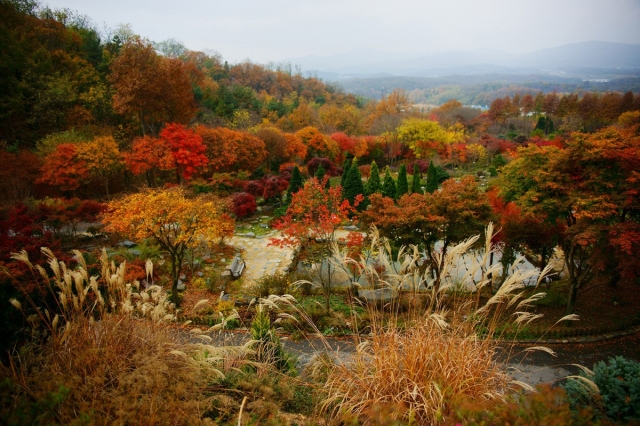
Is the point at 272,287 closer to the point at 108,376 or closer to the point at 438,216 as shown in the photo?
the point at 438,216

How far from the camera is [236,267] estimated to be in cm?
1027

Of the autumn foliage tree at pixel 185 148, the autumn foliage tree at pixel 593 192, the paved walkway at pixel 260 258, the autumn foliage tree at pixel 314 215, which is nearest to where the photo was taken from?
the autumn foliage tree at pixel 593 192

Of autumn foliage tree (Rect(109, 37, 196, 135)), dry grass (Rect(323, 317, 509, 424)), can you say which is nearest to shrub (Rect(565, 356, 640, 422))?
dry grass (Rect(323, 317, 509, 424))

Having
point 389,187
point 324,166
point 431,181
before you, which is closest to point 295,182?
point 389,187

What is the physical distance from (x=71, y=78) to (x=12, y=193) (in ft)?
33.9

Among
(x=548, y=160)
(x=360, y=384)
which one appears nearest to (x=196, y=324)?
(x=360, y=384)

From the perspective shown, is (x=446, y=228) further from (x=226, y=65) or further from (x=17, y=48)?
(x=226, y=65)

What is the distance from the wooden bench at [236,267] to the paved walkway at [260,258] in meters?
0.19

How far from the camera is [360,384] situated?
2742 mm

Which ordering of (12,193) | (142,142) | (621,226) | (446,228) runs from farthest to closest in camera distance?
(142,142)
(12,193)
(446,228)
(621,226)

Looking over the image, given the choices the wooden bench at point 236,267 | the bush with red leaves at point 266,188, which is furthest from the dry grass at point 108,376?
the bush with red leaves at point 266,188

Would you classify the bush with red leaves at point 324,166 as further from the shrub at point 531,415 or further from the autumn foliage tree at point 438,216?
the shrub at point 531,415

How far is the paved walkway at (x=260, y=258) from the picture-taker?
1049 cm

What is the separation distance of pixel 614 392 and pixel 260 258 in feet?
31.7
